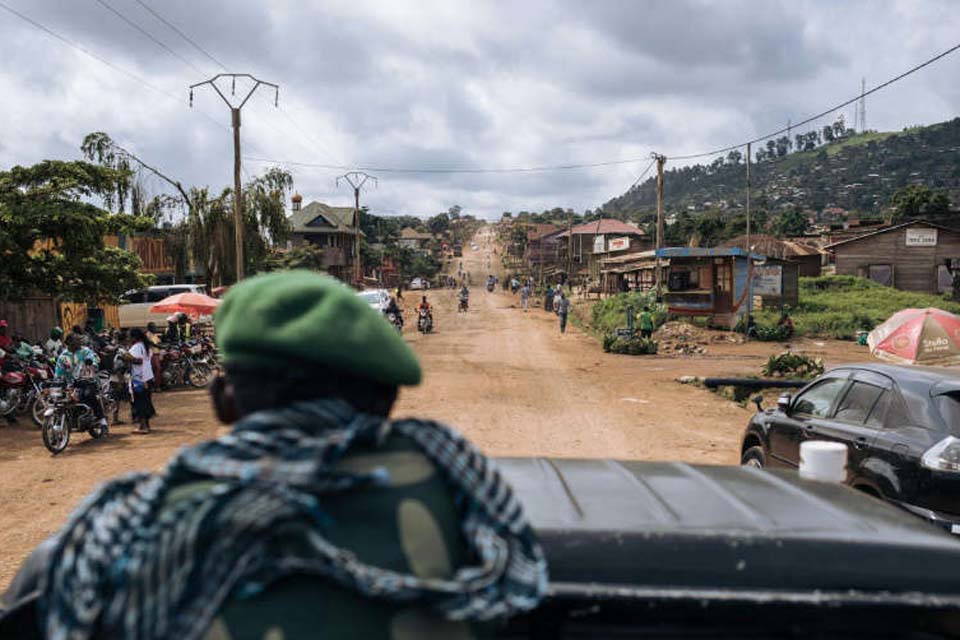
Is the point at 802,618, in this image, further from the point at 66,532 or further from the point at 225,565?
the point at 66,532

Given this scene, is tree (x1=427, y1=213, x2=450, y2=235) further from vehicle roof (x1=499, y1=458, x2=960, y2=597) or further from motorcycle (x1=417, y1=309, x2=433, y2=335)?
vehicle roof (x1=499, y1=458, x2=960, y2=597)

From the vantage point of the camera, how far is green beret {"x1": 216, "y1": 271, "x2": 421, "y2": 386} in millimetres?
1375

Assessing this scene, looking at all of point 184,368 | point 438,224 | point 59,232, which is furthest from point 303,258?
point 438,224

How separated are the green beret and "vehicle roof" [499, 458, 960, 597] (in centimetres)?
88

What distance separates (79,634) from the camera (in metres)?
1.24

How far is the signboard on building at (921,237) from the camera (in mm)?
43219

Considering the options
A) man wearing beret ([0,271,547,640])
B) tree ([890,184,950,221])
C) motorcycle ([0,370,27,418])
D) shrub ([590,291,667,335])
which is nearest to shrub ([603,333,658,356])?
shrub ([590,291,667,335])

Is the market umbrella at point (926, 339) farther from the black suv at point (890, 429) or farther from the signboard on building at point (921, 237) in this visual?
the signboard on building at point (921, 237)

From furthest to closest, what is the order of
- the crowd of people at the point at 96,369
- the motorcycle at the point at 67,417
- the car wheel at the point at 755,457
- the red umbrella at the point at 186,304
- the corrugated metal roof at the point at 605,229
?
the corrugated metal roof at the point at 605,229, the red umbrella at the point at 186,304, the crowd of people at the point at 96,369, the motorcycle at the point at 67,417, the car wheel at the point at 755,457

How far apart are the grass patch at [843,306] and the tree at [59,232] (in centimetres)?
2227

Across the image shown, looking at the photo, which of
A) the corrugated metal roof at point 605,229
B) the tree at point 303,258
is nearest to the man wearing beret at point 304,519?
the tree at point 303,258

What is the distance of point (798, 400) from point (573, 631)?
19.1 ft

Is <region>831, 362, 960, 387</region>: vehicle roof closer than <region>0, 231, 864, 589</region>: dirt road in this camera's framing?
Yes

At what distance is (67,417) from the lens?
34.2 feet
